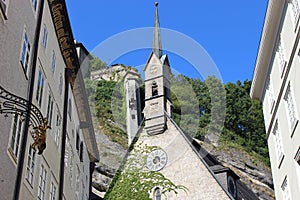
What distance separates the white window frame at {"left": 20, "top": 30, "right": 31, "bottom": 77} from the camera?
12475 millimetres

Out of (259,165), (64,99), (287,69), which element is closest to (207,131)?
(259,165)

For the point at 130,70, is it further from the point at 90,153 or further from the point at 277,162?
the point at 277,162

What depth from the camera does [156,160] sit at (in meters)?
27.1

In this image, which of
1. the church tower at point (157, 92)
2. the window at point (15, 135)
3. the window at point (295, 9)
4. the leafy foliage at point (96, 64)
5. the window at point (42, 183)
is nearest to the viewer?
the window at point (15, 135)

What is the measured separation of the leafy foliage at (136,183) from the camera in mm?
25281

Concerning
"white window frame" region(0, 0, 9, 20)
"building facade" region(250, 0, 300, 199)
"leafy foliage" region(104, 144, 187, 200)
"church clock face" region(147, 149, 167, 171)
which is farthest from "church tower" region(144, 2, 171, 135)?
"white window frame" region(0, 0, 9, 20)

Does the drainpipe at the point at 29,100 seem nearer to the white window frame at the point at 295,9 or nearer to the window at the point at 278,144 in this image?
the white window frame at the point at 295,9

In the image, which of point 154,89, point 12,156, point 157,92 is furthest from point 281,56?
point 154,89

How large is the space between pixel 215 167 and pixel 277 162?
1081 centimetres

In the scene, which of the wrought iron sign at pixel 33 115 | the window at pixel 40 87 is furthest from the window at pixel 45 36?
the wrought iron sign at pixel 33 115

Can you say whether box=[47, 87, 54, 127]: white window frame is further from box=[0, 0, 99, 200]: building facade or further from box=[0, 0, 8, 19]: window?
box=[0, 0, 8, 19]: window

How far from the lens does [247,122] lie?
5675cm

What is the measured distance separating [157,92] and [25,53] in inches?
679

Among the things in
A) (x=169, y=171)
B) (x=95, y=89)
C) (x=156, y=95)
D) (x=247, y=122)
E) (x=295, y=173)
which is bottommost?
(x=295, y=173)
